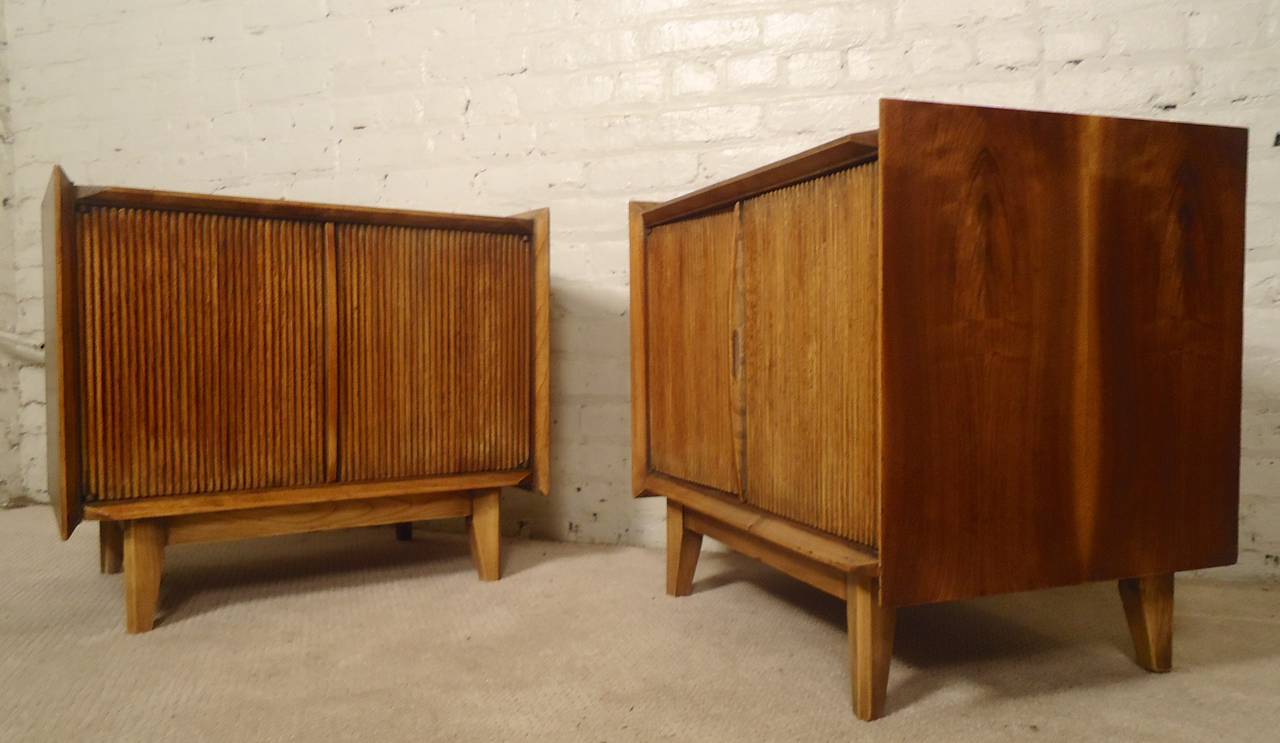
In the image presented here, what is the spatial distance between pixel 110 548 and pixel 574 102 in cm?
133

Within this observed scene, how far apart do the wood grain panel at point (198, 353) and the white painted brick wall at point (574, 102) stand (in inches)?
24.9

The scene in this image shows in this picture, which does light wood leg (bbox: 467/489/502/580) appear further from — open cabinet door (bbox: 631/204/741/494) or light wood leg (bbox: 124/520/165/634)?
light wood leg (bbox: 124/520/165/634)

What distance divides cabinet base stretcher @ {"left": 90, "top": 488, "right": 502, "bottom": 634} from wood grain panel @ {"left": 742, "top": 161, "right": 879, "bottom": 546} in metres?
0.58

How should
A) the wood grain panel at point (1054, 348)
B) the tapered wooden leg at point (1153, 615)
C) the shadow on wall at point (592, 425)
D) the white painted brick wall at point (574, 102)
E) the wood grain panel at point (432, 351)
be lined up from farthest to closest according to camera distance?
1. the shadow on wall at point (592, 425)
2. the white painted brick wall at point (574, 102)
3. the wood grain panel at point (432, 351)
4. the tapered wooden leg at point (1153, 615)
5. the wood grain panel at point (1054, 348)

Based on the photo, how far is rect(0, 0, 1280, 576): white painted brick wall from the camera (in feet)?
5.12

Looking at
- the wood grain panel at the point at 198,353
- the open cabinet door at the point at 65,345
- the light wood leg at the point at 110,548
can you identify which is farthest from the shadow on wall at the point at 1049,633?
the light wood leg at the point at 110,548

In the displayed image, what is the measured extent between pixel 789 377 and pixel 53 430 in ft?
4.01

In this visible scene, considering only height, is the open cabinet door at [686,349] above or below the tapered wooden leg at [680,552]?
above

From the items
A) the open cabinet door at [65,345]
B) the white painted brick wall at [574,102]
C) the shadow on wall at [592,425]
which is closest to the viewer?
the open cabinet door at [65,345]

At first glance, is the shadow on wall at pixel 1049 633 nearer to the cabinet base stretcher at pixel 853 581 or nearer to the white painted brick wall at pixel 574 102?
the cabinet base stretcher at pixel 853 581

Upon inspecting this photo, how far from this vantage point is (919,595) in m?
0.94

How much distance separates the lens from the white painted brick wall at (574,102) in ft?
5.12

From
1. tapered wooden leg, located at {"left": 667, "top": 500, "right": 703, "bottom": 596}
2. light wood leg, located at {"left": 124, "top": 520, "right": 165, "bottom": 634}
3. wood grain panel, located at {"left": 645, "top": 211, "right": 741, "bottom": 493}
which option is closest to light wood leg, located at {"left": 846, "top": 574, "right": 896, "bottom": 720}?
wood grain panel, located at {"left": 645, "top": 211, "right": 741, "bottom": 493}

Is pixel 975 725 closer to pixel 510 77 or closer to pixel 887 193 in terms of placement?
pixel 887 193
